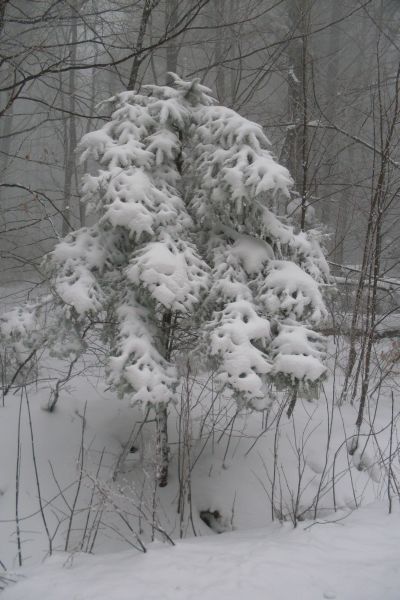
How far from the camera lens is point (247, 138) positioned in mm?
3514

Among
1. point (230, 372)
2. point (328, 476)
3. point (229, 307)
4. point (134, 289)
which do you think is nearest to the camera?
point (230, 372)

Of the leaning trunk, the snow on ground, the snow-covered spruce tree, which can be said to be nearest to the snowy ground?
the snow on ground

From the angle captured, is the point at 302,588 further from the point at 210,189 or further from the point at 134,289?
the point at 210,189

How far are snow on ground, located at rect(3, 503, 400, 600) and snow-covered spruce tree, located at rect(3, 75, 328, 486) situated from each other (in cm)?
76

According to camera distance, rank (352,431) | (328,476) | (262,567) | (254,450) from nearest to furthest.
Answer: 1. (262,567)
2. (328,476)
3. (254,450)
4. (352,431)

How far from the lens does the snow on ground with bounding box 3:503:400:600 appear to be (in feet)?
7.26

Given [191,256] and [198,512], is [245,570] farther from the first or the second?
[191,256]

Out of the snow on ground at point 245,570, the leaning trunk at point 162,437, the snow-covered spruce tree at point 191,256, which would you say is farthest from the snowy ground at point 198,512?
the snow-covered spruce tree at point 191,256

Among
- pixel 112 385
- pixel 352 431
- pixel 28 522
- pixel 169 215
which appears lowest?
pixel 28 522

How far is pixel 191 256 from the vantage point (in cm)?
351

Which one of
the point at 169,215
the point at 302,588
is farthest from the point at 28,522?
the point at 169,215

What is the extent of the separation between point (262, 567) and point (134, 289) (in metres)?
2.29

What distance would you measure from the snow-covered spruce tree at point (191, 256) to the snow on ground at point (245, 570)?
2.48 feet

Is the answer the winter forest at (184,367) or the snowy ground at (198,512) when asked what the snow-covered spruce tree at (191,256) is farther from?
the snowy ground at (198,512)
